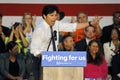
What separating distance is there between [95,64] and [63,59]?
1584 mm

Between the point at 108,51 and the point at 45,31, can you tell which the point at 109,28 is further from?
the point at 45,31

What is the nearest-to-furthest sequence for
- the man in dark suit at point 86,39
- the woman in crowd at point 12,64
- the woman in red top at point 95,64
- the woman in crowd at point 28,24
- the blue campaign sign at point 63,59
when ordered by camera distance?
the blue campaign sign at point 63,59 → the woman in red top at point 95,64 → the woman in crowd at point 12,64 → the man in dark suit at point 86,39 → the woman in crowd at point 28,24

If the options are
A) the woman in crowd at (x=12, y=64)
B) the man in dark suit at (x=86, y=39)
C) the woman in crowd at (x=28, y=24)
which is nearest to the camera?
the woman in crowd at (x=12, y=64)

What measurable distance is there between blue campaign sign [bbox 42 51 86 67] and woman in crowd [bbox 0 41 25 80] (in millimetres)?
2091

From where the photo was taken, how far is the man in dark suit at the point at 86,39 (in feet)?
19.1

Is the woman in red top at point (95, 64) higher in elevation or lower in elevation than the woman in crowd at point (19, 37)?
lower

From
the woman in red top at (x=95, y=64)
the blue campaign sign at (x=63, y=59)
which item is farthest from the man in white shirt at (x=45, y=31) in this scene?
the woman in red top at (x=95, y=64)

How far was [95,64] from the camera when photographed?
520 cm

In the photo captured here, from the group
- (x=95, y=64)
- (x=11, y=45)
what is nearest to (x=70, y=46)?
(x=95, y=64)

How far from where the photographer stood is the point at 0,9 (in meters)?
6.73

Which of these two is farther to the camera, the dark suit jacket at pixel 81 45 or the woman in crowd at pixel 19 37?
the woman in crowd at pixel 19 37

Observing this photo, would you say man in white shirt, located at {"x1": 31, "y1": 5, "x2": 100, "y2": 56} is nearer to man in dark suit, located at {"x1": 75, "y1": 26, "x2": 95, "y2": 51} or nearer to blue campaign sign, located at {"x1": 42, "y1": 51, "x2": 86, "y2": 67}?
blue campaign sign, located at {"x1": 42, "y1": 51, "x2": 86, "y2": 67}

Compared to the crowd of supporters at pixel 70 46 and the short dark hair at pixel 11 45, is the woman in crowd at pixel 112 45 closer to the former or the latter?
the crowd of supporters at pixel 70 46

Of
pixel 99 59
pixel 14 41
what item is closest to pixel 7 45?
pixel 14 41
